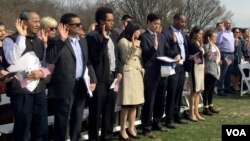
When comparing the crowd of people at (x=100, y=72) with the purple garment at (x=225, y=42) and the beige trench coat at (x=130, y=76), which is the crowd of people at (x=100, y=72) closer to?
the beige trench coat at (x=130, y=76)

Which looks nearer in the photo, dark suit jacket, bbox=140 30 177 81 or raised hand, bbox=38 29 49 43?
raised hand, bbox=38 29 49 43

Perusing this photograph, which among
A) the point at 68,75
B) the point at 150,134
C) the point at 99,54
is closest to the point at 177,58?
the point at 150,134

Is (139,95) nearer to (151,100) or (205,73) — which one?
(151,100)

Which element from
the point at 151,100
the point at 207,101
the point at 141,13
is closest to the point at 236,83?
the point at 207,101

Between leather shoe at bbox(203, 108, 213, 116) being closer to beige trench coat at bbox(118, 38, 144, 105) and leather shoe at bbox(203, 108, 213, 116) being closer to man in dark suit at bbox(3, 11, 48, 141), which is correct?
beige trench coat at bbox(118, 38, 144, 105)

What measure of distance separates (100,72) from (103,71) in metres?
0.05

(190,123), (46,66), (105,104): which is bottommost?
(190,123)

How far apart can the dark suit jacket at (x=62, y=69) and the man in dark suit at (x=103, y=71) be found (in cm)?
57

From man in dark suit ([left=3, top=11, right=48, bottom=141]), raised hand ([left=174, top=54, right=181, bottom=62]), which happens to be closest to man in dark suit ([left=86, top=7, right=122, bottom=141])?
man in dark suit ([left=3, top=11, right=48, bottom=141])

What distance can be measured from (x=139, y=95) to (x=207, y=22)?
44437 mm

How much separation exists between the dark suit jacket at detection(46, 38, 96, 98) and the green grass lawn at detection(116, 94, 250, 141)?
202 cm

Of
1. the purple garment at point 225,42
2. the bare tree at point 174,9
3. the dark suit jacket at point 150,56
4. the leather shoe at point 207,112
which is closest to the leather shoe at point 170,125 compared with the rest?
the dark suit jacket at point 150,56

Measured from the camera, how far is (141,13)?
150ft

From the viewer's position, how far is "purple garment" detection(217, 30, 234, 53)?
40.8 feet
